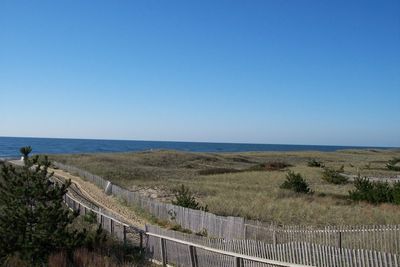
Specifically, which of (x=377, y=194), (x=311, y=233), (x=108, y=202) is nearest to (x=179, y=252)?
(x=311, y=233)

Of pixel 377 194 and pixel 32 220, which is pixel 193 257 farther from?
pixel 377 194

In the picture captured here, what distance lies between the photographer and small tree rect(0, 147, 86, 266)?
528 inches

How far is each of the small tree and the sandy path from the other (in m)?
9.26

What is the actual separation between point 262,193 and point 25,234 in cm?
2503

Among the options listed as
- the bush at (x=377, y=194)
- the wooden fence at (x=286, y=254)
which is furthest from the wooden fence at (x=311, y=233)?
the bush at (x=377, y=194)

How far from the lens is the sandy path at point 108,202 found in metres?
26.0

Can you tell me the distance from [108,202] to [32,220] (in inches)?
728

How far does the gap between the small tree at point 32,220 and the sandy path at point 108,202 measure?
9263mm

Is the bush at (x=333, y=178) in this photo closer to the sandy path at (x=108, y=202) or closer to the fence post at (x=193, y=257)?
the sandy path at (x=108, y=202)

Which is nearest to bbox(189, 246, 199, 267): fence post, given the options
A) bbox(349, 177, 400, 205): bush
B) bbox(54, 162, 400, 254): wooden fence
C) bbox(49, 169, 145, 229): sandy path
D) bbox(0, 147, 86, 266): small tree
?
bbox(0, 147, 86, 266): small tree

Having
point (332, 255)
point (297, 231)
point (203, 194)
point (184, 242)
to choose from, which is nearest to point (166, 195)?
point (203, 194)

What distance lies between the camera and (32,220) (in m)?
14.1

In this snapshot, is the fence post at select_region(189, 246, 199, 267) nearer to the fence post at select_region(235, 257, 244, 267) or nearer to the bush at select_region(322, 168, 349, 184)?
the fence post at select_region(235, 257, 244, 267)

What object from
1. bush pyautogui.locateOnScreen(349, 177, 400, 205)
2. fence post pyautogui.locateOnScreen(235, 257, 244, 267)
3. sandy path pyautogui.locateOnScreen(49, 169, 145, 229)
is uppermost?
fence post pyautogui.locateOnScreen(235, 257, 244, 267)
